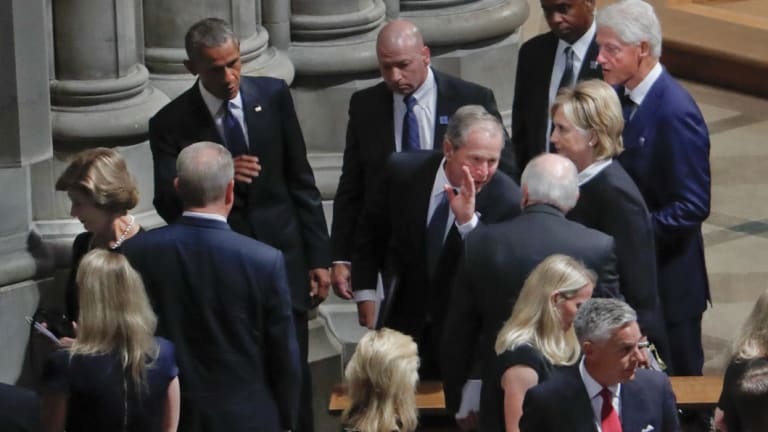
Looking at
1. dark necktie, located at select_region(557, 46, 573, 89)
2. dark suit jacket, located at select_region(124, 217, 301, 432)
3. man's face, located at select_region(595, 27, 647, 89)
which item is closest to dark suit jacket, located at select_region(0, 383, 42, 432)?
dark suit jacket, located at select_region(124, 217, 301, 432)

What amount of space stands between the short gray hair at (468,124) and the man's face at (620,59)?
2.68 ft

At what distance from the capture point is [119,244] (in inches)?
301

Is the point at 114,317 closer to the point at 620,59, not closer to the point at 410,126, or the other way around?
the point at 410,126

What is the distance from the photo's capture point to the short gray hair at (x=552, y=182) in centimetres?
729

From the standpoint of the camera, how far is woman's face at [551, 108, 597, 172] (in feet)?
25.8

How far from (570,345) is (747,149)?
6316 mm

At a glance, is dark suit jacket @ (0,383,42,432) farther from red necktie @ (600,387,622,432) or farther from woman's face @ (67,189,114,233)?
red necktie @ (600,387,622,432)

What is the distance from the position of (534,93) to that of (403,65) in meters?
0.83

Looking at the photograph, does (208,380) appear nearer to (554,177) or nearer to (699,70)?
(554,177)

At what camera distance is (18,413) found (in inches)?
274

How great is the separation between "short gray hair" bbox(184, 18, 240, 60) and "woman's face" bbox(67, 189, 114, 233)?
27.1 inches

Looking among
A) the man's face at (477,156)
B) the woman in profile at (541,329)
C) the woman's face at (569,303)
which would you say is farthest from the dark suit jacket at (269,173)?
the woman's face at (569,303)

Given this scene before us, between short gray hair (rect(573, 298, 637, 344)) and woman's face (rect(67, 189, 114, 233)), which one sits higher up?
short gray hair (rect(573, 298, 637, 344))

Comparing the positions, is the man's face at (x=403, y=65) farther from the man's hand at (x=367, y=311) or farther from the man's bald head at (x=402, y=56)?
the man's hand at (x=367, y=311)
